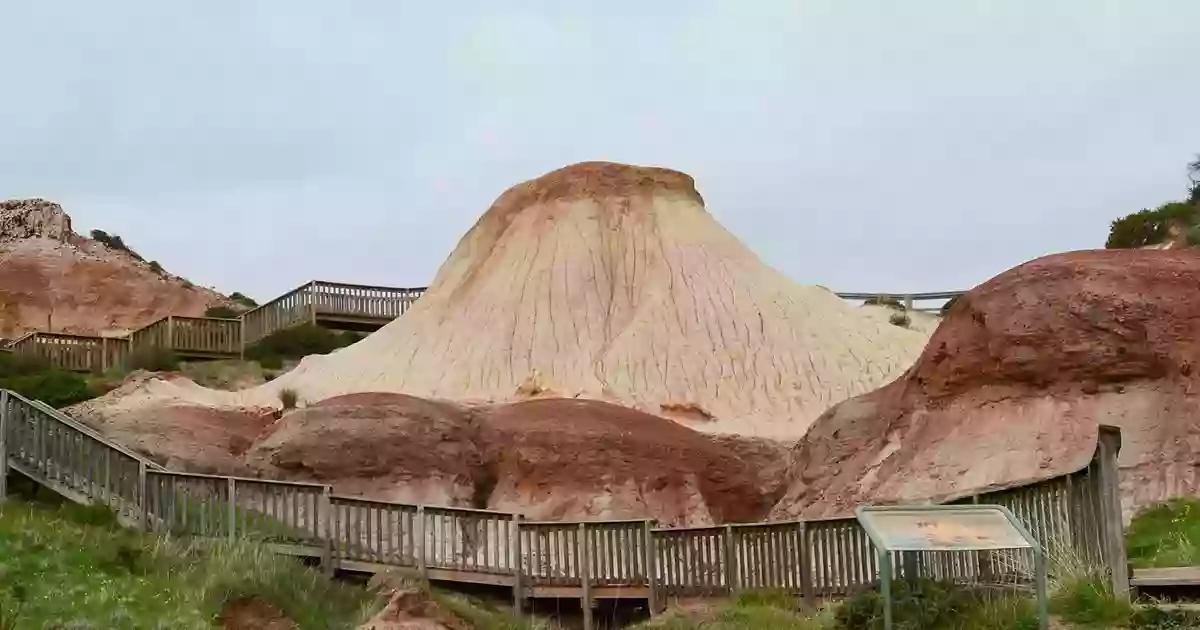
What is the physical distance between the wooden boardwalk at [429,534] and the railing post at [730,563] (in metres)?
0.03

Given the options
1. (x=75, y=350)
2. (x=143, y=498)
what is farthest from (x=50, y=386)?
(x=143, y=498)

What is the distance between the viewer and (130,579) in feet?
45.0

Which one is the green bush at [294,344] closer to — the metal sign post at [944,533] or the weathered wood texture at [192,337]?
the weathered wood texture at [192,337]

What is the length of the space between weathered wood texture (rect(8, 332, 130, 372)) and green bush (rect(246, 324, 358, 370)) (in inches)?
141

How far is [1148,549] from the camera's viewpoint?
12898mm

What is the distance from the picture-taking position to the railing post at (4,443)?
1731 centimetres

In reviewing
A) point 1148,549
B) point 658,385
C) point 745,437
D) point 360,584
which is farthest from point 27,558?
point 658,385

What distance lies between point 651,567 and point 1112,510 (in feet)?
25.7

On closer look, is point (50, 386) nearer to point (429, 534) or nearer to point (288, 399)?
point (288, 399)

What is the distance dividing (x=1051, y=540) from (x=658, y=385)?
1891 centimetres

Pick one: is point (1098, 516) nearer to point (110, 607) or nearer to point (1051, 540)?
point (1051, 540)

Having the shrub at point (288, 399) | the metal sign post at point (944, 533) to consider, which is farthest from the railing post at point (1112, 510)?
the shrub at point (288, 399)

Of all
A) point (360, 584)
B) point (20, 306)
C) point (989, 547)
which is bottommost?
point (360, 584)

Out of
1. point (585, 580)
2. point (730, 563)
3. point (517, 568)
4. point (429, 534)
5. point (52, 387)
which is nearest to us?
point (730, 563)
